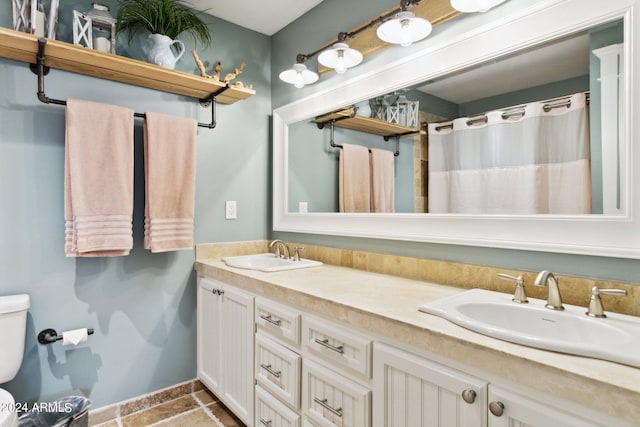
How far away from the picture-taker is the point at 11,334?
59.2 inches

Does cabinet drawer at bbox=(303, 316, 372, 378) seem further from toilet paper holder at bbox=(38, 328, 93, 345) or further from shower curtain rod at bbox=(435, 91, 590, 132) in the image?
toilet paper holder at bbox=(38, 328, 93, 345)

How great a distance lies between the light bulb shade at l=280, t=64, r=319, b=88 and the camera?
2.02 metres

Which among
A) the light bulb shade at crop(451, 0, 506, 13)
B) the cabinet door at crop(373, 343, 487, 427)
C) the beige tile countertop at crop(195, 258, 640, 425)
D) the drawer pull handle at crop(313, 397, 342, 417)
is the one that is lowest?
the drawer pull handle at crop(313, 397, 342, 417)

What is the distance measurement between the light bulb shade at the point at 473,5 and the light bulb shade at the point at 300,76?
35.8 inches

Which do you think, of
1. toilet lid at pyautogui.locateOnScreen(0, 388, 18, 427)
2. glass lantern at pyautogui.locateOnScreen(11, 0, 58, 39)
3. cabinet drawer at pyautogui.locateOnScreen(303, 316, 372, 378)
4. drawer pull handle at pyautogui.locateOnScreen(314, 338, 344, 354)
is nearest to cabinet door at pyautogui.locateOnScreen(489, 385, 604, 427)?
cabinet drawer at pyautogui.locateOnScreen(303, 316, 372, 378)

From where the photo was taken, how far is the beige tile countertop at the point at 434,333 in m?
0.68

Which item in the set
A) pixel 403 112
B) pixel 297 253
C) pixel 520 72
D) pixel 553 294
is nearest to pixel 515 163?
pixel 520 72

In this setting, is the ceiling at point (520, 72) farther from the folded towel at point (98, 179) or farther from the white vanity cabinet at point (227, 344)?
the folded towel at point (98, 179)

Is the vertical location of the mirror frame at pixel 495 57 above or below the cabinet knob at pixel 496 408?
above

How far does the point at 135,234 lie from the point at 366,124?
1435 mm

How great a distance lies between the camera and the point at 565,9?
116 centimetres

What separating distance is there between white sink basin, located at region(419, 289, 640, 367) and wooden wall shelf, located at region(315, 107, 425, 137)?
31.5 inches

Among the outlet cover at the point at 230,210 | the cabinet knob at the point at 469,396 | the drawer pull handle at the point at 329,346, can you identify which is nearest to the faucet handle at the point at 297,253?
the outlet cover at the point at 230,210

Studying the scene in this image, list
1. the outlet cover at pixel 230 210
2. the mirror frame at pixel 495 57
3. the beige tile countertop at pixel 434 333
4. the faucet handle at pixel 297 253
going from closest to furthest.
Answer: the beige tile countertop at pixel 434 333 < the mirror frame at pixel 495 57 < the faucet handle at pixel 297 253 < the outlet cover at pixel 230 210
